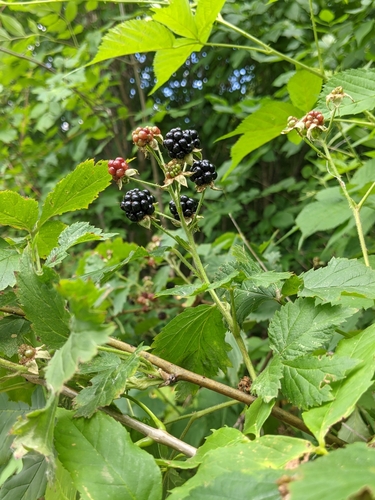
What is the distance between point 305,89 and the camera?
80 centimetres

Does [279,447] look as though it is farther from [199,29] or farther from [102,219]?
[102,219]

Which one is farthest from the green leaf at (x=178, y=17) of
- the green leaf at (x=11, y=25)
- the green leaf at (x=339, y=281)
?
the green leaf at (x=11, y=25)

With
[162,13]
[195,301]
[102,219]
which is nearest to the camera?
[162,13]

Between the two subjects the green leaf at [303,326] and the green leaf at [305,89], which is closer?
the green leaf at [303,326]

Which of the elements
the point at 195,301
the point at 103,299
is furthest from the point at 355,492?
the point at 195,301

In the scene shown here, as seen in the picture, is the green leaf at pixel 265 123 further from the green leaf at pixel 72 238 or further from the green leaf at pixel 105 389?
the green leaf at pixel 105 389

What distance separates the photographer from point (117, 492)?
34 cm

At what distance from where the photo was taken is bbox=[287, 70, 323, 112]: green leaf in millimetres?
795

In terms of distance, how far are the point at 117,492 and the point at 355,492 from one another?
203 mm

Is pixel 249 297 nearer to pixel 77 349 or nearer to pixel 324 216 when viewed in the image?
pixel 77 349

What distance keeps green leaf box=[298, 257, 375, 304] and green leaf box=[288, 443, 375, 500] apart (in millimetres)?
188

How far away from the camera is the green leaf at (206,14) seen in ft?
2.28

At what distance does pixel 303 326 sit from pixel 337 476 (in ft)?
0.69

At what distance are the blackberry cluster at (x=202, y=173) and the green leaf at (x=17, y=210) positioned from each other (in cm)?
21
